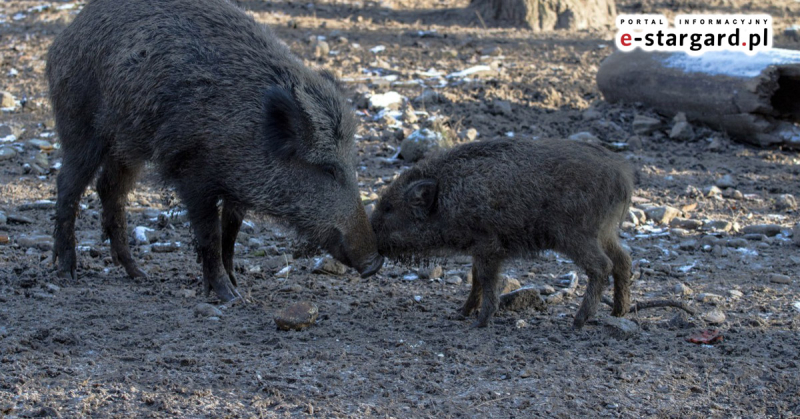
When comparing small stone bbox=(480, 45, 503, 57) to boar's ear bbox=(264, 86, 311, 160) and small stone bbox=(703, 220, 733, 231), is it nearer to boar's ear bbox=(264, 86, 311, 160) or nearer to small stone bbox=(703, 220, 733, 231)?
A: small stone bbox=(703, 220, 733, 231)

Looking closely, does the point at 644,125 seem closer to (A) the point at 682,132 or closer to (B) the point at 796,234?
(A) the point at 682,132

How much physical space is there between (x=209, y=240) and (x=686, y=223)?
4364 mm

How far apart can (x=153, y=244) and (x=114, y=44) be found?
201 centimetres

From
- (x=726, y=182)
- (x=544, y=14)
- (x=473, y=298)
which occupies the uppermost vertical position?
(x=544, y=14)

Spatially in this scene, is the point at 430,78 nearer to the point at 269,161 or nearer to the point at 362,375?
the point at 269,161

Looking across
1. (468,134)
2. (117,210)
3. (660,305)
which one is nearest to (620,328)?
(660,305)

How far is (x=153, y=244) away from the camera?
7316 mm

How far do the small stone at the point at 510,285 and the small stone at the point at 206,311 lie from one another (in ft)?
6.56

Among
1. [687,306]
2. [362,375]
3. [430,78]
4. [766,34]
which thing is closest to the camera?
[362,375]

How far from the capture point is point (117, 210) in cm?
659

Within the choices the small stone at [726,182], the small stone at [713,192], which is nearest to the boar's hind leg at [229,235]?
the small stone at [713,192]

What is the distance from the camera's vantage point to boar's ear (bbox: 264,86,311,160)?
5.47 metres

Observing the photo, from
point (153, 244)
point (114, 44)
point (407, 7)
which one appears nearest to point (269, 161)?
point (114, 44)

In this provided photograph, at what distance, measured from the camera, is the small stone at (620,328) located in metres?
5.07
